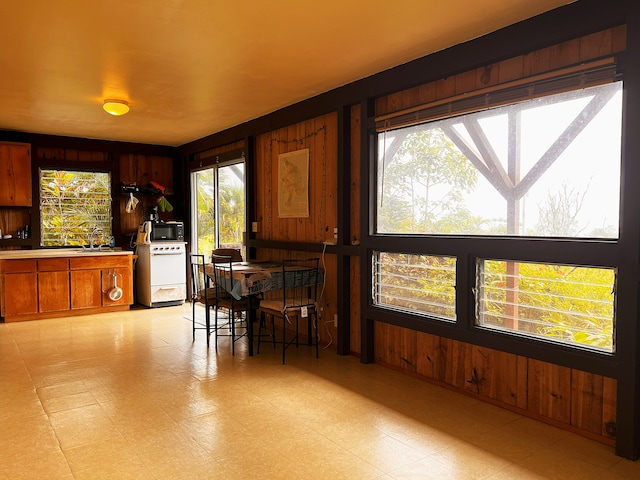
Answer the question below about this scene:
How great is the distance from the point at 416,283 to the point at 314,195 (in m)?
1.50

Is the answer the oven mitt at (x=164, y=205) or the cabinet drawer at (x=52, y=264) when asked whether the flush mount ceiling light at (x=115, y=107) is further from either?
the oven mitt at (x=164, y=205)

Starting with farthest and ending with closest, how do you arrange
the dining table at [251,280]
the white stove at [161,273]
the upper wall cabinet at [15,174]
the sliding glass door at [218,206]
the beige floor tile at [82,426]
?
the white stove at [161,273] → the sliding glass door at [218,206] → the upper wall cabinet at [15,174] → the dining table at [251,280] → the beige floor tile at [82,426]

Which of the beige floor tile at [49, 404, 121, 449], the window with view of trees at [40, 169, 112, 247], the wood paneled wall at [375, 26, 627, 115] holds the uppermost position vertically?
the wood paneled wall at [375, 26, 627, 115]

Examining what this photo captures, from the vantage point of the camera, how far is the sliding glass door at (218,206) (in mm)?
6305

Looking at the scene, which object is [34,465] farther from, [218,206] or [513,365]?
[218,206]

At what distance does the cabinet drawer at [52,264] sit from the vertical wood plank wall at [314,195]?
2.61m

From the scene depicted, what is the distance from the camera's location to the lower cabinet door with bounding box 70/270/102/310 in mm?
6129

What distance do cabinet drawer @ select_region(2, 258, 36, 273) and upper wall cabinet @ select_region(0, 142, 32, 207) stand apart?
850 millimetres

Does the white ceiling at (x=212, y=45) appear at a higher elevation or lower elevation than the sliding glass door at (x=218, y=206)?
higher

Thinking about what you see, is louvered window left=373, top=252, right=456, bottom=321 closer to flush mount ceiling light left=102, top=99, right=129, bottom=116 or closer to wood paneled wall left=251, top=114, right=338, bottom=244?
wood paneled wall left=251, top=114, right=338, bottom=244

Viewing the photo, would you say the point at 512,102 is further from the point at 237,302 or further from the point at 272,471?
the point at 237,302

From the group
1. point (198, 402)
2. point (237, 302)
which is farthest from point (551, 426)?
point (237, 302)

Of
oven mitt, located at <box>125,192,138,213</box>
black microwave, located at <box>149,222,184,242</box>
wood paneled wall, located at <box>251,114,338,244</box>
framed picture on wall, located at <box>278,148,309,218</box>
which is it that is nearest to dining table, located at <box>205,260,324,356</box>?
wood paneled wall, located at <box>251,114,338,244</box>

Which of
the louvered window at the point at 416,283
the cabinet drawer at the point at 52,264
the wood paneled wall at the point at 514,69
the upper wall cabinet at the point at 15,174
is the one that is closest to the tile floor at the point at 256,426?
the louvered window at the point at 416,283
